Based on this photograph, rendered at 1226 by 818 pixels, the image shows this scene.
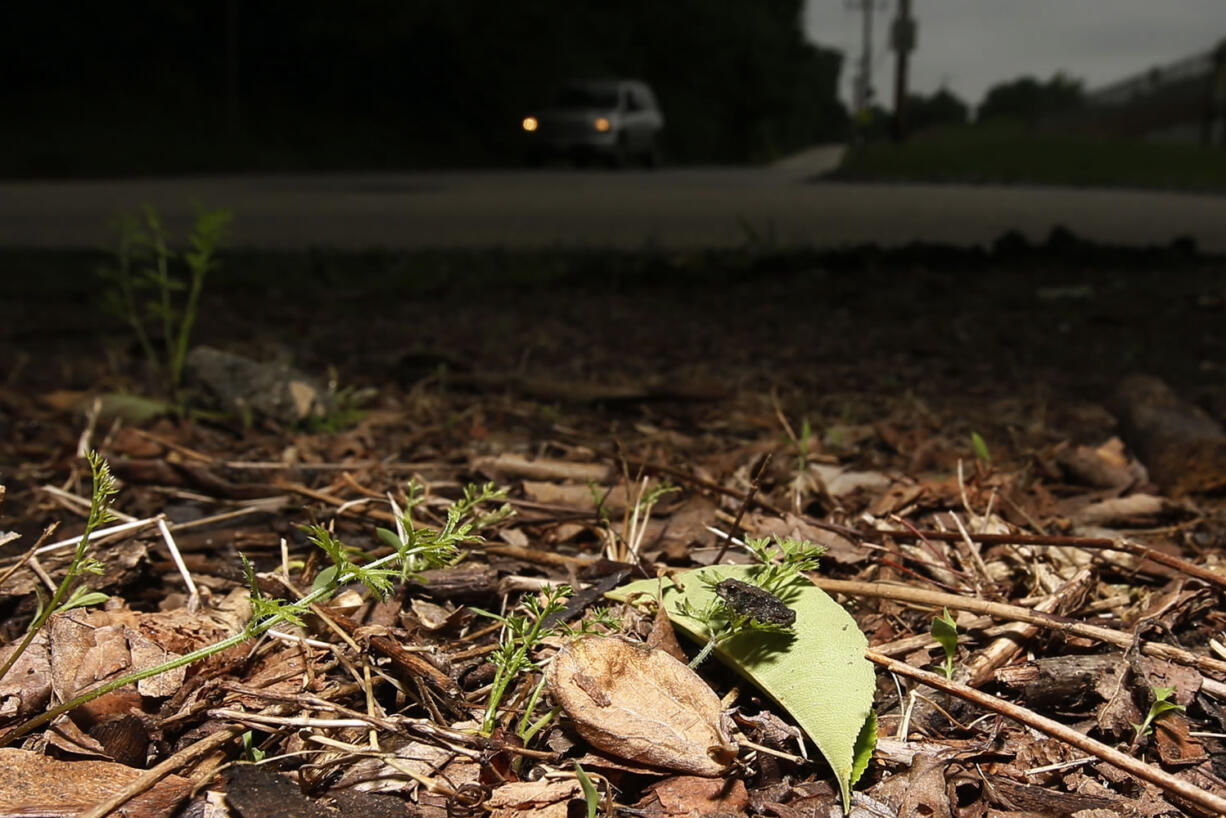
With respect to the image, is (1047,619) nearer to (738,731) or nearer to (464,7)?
(738,731)

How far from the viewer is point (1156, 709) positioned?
1.02m

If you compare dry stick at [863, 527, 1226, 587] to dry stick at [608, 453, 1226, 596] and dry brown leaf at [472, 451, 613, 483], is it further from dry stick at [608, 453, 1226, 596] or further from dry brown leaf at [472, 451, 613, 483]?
dry brown leaf at [472, 451, 613, 483]

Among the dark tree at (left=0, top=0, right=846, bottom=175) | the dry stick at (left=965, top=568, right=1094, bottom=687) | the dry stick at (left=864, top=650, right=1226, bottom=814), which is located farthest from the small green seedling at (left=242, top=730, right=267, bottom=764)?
the dark tree at (left=0, top=0, right=846, bottom=175)

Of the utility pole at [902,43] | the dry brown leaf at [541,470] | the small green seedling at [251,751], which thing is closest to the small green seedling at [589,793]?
the small green seedling at [251,751]

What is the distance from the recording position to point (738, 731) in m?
1.01

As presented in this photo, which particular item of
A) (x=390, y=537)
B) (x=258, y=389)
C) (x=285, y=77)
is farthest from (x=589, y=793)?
(x=285, y=77)

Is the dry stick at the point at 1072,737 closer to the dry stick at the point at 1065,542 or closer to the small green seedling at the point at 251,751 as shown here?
the dry stick at the point at 1065,542

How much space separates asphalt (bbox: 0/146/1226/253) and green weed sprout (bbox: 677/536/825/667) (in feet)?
10.8

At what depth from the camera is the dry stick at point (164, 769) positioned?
2.80 ft

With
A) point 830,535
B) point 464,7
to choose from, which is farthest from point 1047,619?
point 464,7

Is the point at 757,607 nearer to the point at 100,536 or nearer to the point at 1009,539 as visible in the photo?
the point at 1009,539

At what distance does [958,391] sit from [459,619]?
5.08 ft

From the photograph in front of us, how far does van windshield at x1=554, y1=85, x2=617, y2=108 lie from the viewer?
2034cm

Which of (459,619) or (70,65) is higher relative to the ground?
(70,65)
